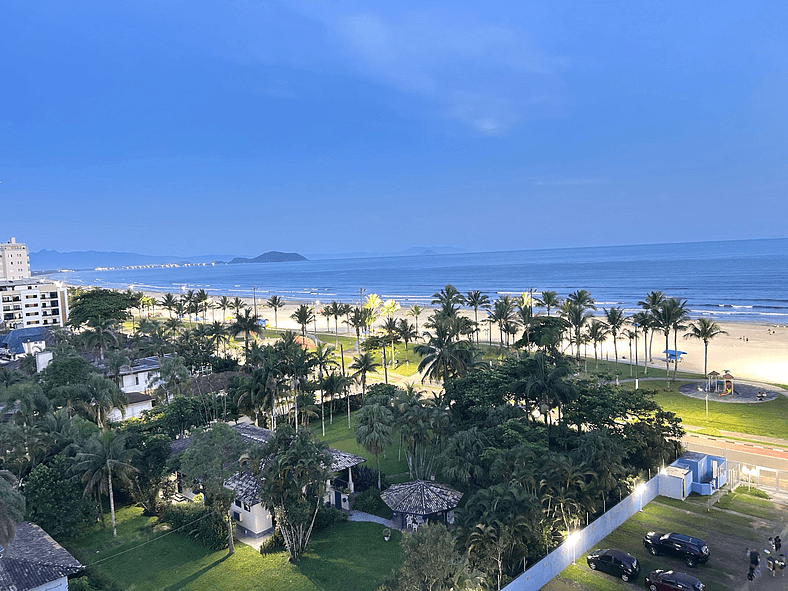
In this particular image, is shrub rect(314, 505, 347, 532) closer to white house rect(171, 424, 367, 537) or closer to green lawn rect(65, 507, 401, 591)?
green lawn rect(65, 507, 401, 591)

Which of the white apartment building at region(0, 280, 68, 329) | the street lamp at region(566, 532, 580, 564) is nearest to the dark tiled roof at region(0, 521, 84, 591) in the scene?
the street lamp at region(566, 532, 580, 564)

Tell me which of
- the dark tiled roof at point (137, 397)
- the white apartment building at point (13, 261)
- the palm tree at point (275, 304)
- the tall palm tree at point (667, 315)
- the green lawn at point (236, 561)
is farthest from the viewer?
the white apartment building at point (13, 261)

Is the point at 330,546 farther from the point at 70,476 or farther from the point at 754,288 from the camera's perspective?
the point at 754,288

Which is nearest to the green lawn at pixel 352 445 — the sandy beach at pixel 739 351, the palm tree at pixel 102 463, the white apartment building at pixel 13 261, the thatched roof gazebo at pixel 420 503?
the thatched roof gazebo at pixel 420 503

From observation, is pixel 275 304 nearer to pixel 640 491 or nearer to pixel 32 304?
pixel 32 304

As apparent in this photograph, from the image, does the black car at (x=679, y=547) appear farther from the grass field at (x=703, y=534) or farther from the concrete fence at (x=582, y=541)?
the concrete fence at (x=582, y=541)
